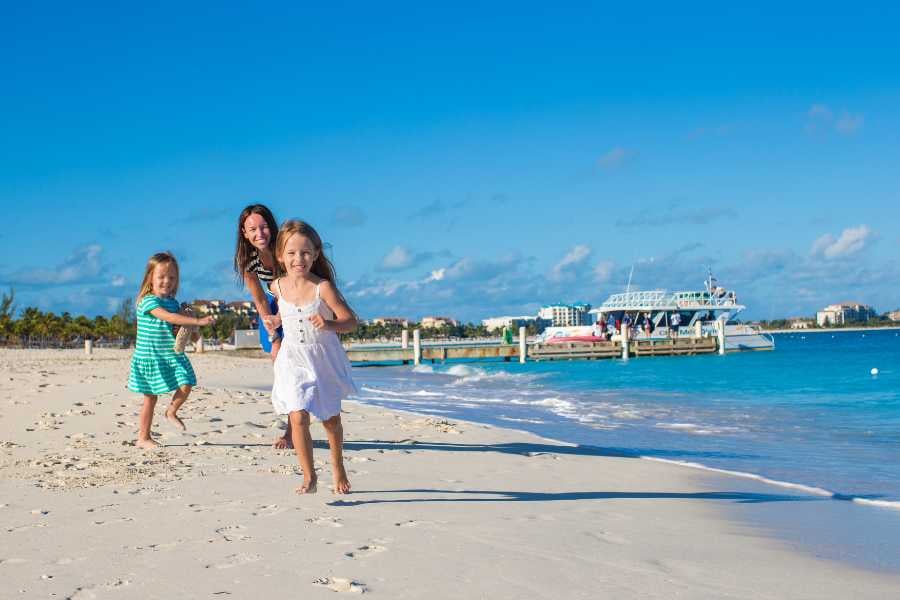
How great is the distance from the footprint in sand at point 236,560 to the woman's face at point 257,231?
289 centimetres

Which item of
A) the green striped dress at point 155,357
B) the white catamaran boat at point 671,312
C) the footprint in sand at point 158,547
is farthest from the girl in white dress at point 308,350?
the white catamaran boat at point 671,312

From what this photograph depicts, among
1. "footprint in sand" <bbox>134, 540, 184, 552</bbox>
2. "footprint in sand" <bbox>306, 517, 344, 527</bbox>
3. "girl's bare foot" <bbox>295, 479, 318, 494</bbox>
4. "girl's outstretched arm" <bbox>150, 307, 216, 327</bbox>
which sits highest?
"girl's outstretched arm" <bbox>150, 307, 216, 327</bbox>

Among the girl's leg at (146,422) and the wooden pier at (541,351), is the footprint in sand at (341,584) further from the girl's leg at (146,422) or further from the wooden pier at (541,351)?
the wooden pier at (541,351)

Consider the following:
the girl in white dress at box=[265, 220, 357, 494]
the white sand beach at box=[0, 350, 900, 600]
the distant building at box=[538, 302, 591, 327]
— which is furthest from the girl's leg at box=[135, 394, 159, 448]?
the distant building at box=[538, 302, 591, 327]

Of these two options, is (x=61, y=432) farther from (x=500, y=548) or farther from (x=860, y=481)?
(x=860, y=481)

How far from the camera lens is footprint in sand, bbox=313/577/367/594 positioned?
106 inches

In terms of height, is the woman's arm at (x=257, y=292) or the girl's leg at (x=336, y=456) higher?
the woman's arm at (x=257, y=292)

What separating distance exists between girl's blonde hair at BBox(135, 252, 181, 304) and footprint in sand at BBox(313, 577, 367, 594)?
4081 mm

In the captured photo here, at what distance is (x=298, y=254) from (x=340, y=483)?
126cm

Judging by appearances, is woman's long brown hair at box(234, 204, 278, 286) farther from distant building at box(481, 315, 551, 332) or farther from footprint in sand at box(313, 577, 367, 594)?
distant building at box(481, 315, 551, 332)

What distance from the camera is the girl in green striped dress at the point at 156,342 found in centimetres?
619

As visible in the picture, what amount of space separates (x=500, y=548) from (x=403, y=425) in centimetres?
508

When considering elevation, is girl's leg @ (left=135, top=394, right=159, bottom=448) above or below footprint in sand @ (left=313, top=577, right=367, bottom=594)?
above

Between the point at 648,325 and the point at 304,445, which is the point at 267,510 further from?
the point at 648,325
